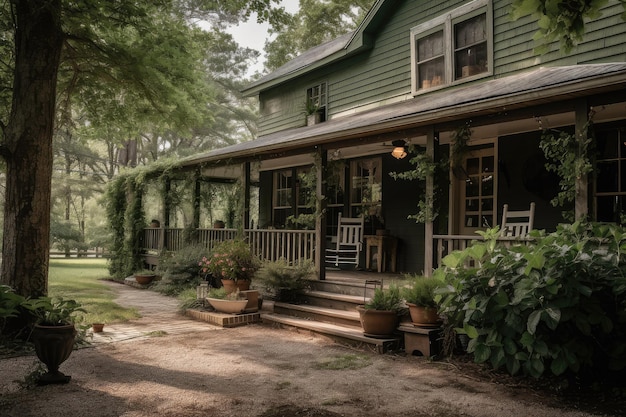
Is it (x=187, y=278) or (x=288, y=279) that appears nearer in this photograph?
(x=288, y=279)

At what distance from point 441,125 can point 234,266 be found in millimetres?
4299

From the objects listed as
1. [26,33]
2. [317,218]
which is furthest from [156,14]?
[317,218]

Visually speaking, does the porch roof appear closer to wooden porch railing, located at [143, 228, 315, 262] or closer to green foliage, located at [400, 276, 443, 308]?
wooden porch railing, located at [143, 228, 315, 262]

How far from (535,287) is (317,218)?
14.6 feet

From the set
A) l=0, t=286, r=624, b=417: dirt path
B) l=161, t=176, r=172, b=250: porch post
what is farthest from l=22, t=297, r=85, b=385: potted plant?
l=161, t=176, r=172, b=250: porch post

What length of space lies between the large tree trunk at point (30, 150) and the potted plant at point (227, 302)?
2.69 metres

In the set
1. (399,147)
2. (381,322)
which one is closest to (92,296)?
(381,322)

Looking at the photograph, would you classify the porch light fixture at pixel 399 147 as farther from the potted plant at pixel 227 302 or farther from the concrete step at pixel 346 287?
the potted plant at pixel 227 302

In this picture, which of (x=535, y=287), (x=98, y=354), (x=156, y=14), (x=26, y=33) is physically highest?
(x=156, y=14)

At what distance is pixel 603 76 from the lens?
→ 488 centimetres

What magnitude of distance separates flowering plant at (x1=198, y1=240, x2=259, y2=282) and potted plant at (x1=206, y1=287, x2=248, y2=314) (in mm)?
491

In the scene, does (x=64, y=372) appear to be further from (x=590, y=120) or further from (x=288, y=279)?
(x=590, y=120)

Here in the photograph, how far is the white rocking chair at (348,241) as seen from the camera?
10078 mm

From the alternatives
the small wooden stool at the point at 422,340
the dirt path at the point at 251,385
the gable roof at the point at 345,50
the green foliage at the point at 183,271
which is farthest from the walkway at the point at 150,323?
the gable roof at the point at 345,50
